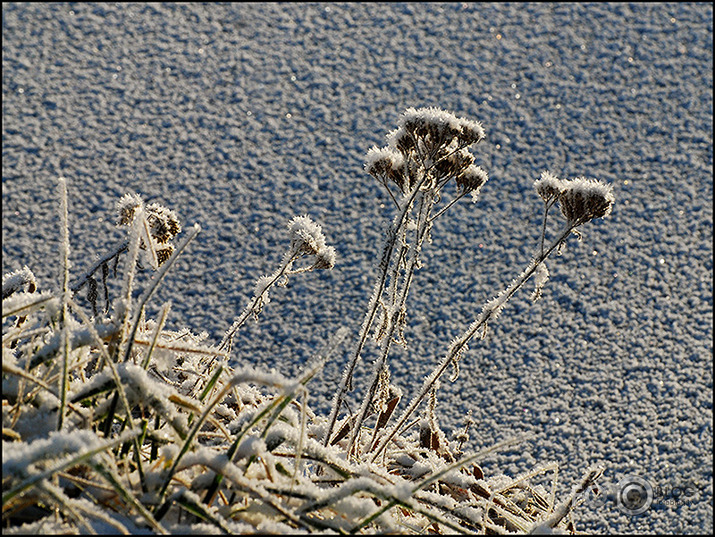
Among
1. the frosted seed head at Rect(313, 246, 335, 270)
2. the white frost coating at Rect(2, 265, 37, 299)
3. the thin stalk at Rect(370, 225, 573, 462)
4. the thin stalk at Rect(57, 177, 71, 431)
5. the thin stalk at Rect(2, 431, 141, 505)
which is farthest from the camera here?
the frosted seed head at Rect(313, 246, 335, 270)

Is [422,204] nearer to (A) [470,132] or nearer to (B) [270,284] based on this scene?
(A) [470,132]

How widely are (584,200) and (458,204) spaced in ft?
6.25

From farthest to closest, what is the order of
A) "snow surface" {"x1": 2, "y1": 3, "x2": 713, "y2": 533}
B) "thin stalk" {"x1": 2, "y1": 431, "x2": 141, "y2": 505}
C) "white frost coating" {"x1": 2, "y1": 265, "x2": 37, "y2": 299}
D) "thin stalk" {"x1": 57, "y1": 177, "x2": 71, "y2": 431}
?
"snow surface" {"x1": 2, "y1": 3, "x2": 713, "y2": 533} → "white frost coating" {"x1": 2, "y1": 265, "x2": 37, "y2": 299} → "thin stalk" {"x1": 57, "y1": 177, "x2": 71, "y2": 431} → "thin stalk" {"x1": 2, "y1": 431, "x2": 141, "y2": 505}

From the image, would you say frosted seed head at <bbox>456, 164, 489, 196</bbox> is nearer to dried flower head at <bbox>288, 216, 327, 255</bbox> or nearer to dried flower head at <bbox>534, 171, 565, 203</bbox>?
dried flower head at <bbox>534, 171, 565, 203</bbox>

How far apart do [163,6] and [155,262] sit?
11.3 ft

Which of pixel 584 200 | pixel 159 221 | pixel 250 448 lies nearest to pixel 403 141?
pixel 584 200

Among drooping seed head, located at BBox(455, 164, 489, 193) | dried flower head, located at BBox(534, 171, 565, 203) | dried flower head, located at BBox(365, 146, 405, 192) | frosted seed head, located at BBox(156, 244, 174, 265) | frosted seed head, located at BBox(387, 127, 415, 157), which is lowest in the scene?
frosted seed head, located at BBox(156, 244, 174, 265)

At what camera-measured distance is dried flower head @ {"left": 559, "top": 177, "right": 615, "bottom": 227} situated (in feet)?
3.89

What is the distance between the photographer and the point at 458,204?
3.10m

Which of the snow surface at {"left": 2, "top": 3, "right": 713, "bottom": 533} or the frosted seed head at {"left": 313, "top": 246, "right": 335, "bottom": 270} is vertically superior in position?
the snow surface at {"left": 2, "top": 3, "right": 713, "bottom": 533}

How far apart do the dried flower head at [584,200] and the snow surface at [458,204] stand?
0.57 meters

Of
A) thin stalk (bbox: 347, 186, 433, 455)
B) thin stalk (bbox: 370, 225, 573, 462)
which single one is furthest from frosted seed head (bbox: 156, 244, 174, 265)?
thin stalk (bbox: 370, 225, 573, 462)

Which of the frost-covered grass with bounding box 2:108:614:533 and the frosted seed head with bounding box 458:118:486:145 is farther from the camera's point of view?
the frosted seed head with bounding box 458:118:486:145

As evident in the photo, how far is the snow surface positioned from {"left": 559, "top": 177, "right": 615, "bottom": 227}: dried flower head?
0.57 m
